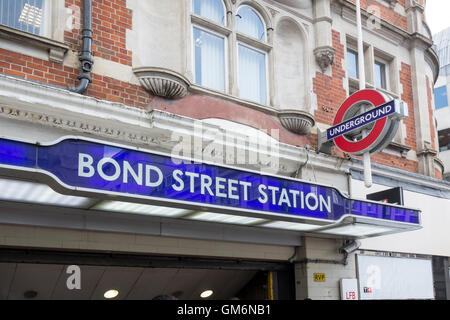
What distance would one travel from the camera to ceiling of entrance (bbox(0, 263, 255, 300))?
25.0 ft

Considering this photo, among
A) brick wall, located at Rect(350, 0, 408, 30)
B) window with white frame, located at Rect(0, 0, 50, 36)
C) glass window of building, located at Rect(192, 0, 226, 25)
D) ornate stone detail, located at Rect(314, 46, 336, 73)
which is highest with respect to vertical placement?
brick wall, located at Rect(350, 0, 408, 30)

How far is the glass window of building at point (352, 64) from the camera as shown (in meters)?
12.4

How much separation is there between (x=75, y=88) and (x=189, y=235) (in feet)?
9.21

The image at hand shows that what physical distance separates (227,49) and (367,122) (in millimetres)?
2964

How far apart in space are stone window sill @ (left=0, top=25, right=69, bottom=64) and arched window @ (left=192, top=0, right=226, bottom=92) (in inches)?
105

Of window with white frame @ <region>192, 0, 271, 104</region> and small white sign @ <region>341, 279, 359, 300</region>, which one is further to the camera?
small white sign @ <region>341, 279, 359, 300</region>

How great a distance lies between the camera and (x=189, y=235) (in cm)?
806

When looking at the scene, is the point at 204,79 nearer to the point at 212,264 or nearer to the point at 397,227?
the point at 212,264

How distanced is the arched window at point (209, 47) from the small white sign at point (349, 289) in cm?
432

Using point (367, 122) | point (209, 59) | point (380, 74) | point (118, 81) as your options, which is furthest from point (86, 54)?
point (380, 74)

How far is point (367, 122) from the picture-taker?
30.1ft

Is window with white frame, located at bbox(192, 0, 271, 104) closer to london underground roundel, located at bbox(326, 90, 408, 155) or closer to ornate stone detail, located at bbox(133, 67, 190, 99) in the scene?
ornate stone detail, located at bbox(133, 67, 190, 99)

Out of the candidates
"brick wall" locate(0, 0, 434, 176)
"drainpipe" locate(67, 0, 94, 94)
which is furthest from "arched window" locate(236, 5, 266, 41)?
"drainpipe" locate(67, 0, 94, 94)

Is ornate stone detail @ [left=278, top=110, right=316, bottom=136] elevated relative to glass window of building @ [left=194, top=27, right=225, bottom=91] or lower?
lower
